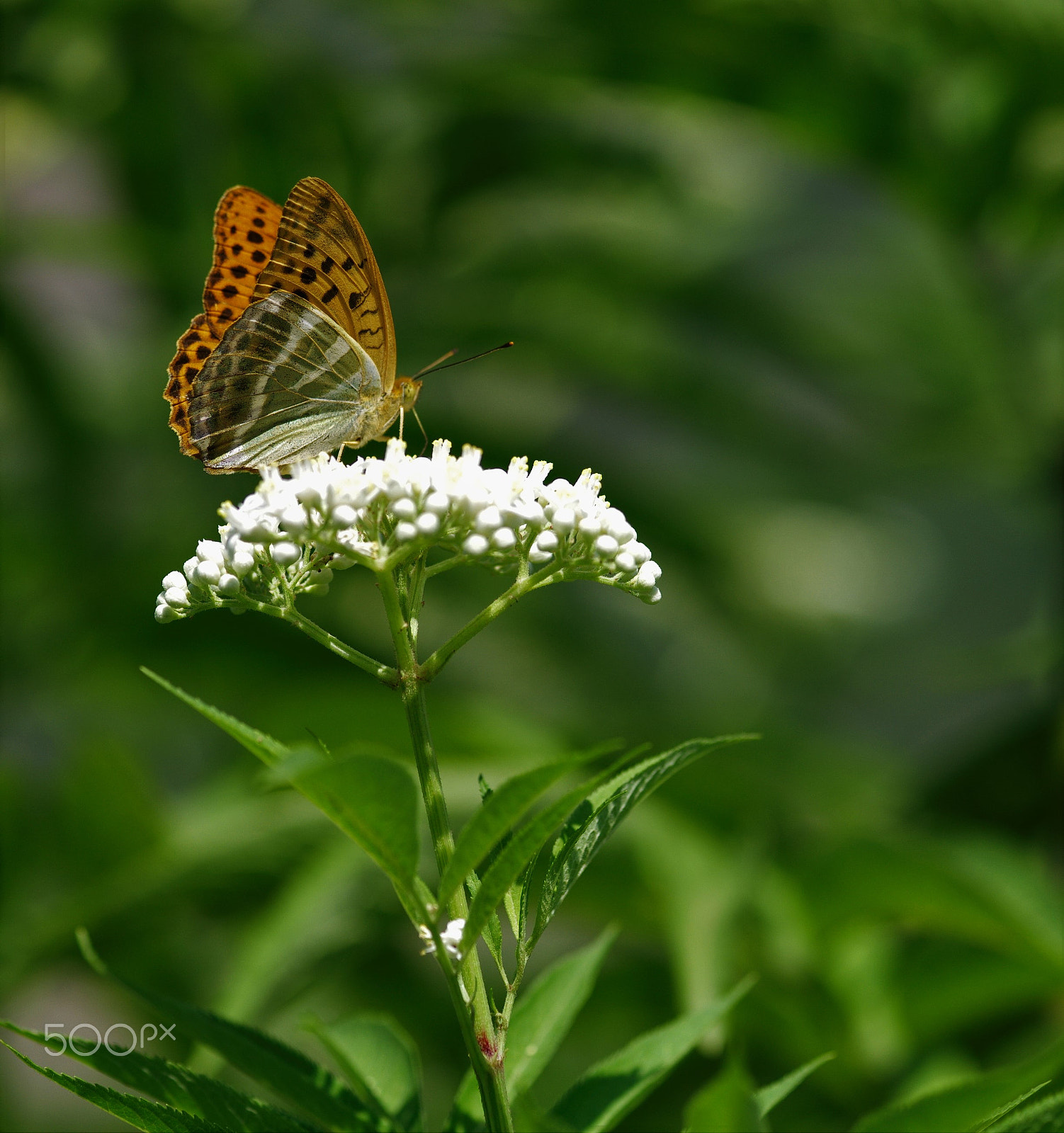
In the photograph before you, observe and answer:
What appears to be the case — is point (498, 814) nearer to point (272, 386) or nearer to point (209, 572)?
point (209, 572)

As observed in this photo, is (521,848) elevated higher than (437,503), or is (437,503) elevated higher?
(437,503)

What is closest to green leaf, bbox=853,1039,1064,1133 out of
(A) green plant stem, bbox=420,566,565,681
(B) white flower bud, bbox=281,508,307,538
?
(A) green plant stem, bbox=420,566,565,681

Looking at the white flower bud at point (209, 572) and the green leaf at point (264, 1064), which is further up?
the white flower bud at point (209, 572)

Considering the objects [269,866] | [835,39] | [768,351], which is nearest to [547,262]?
[768,351]

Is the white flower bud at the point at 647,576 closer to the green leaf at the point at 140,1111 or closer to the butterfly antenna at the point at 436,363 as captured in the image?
the green leaf at the point at 140,1111

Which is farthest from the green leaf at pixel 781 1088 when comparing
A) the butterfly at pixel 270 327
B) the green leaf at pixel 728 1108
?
the butterfly at pixel 270 327

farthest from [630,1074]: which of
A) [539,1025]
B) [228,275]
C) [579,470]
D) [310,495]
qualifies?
[579,470]

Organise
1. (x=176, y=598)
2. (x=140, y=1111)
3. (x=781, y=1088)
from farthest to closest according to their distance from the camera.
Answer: (x=176, y=598)
(x=781, y=1088)
(x=140, y=1111)
